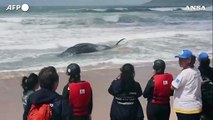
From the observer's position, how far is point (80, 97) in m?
3.81

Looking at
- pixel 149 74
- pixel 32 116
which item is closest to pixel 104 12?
pixel 149 74

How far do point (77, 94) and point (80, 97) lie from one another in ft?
0.18

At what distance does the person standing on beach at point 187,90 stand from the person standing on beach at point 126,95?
0.38 metres

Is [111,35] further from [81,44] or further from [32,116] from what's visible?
[32,116]

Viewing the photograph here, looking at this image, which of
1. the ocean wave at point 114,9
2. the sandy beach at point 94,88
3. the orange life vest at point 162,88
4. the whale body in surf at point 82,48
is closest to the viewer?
the orange life vest at point 162,88

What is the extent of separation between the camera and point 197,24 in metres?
9.53

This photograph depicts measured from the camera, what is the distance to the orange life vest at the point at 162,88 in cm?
402

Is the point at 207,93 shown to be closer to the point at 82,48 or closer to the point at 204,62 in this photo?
the point at 204,62

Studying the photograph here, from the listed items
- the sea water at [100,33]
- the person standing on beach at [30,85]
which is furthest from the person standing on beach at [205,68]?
the sea water at [100,33]

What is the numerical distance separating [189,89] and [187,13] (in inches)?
230

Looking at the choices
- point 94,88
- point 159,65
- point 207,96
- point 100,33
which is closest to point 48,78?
point 159,65

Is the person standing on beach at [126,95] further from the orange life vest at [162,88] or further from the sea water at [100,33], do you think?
the sea water at [100,33]

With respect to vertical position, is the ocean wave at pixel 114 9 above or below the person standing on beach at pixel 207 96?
above

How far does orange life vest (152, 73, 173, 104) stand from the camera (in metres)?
4.02
